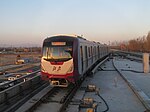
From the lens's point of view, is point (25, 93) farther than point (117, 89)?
No

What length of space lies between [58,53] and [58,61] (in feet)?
1.55

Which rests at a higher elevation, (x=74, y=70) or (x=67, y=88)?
(x=74, y=70)

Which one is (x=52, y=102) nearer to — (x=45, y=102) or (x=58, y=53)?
(x=45, y=102)

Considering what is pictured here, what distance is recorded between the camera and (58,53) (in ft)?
47.2

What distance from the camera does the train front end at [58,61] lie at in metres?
14.1

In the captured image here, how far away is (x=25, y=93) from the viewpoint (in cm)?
1391

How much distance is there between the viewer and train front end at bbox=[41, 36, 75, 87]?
14.1 m

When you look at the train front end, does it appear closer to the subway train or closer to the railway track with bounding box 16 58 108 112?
the subway train

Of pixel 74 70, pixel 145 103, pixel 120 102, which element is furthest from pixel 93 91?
pixel 145 103

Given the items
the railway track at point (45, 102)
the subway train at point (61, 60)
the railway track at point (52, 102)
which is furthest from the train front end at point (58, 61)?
the railway track at point (45, 102)

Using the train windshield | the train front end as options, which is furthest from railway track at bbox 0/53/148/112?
the train windshield

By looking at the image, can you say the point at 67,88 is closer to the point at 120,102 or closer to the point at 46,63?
the point at 46,63

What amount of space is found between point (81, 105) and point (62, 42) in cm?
446

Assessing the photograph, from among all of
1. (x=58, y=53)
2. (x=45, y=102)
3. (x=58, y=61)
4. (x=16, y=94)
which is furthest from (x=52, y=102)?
(x=58, y=53)
